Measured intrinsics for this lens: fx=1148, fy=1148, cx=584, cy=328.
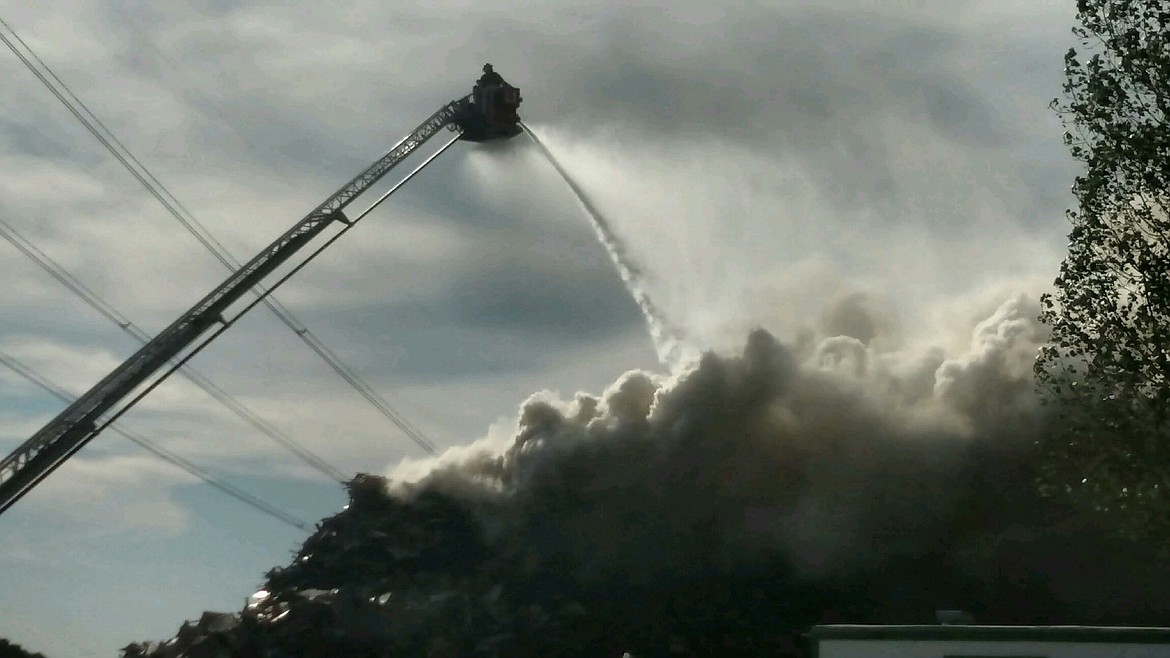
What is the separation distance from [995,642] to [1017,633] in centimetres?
96

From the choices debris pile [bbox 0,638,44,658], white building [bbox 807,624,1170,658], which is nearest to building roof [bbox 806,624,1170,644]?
white building [bbox 807,624,1170,658]

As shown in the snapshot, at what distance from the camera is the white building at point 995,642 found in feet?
122

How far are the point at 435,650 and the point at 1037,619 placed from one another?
67542 mm

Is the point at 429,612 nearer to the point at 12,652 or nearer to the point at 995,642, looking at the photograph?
the point at 12,652

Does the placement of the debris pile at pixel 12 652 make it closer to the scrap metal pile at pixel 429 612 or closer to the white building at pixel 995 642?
the scrap metal pile at pixel 429 612

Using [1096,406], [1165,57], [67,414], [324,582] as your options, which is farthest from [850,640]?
[324,582]

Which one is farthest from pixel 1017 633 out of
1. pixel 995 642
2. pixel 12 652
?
pixel 12 652

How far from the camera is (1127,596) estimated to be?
126438mm

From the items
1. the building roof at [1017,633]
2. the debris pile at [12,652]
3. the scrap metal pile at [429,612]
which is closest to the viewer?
the building roof at [1017,633]

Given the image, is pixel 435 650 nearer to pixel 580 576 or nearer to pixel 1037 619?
pixel 580 576

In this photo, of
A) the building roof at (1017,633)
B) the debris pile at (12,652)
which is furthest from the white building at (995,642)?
the debris pile at (12,652)

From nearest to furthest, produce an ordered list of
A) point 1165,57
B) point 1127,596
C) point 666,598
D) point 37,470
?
point 1165,57, point 37,470, point 1127,596, point 666,598

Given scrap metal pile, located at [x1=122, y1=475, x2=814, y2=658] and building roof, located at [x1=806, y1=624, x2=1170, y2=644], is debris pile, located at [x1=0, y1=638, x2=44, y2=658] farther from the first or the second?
building roof, located at [x1=806, y1=624, x2=1170, y2=644]

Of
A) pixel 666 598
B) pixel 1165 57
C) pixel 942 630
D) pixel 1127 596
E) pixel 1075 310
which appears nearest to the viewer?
pixel 942 630
